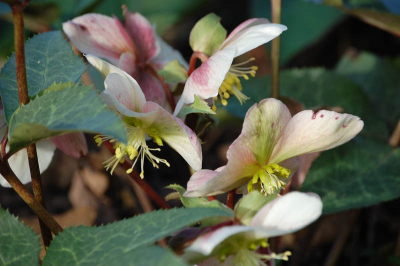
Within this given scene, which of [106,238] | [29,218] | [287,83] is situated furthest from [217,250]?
[29,218]

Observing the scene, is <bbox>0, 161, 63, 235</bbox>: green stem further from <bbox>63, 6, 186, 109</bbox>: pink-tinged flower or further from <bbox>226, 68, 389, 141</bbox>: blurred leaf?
<bbox>226, 68, 389, 141</bbox>: blurred leaf

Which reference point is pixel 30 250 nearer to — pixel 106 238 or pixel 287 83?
pixel 106 238

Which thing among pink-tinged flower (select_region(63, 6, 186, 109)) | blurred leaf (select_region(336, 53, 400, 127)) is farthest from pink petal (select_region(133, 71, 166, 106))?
blurred leaf (select_region(336, 53, 400, 127))

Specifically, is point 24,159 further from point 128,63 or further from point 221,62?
point 221,62

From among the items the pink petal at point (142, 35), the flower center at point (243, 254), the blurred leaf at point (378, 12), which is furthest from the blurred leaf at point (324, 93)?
the flower center at point (243, 254)

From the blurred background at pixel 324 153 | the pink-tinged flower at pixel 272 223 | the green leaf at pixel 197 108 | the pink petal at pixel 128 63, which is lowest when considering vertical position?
the blurred background at pixel 324 153

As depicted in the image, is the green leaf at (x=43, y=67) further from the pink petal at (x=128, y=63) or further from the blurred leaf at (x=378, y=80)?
the blurred leaf at (x=378, y=80)
